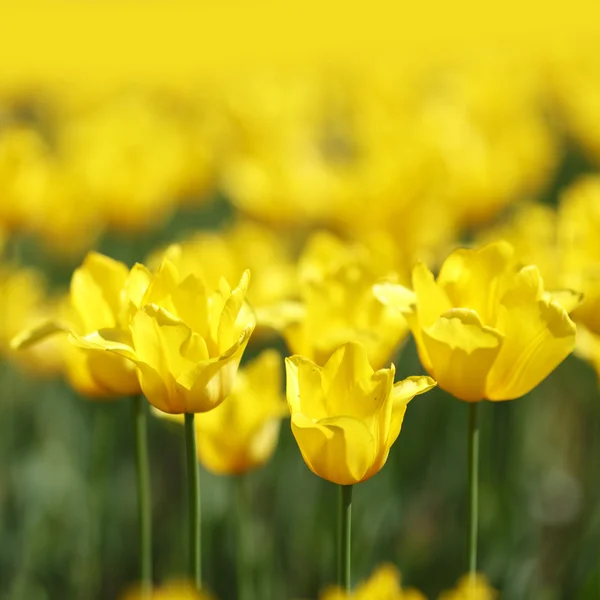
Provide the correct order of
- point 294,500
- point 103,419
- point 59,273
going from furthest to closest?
point 59,273 → point 294,500 → point 103,419

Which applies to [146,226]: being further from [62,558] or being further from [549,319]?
[549,319]

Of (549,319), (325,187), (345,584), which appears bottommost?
(345,584)

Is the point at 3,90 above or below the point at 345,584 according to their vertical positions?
above

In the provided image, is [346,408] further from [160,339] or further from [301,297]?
[301,297]

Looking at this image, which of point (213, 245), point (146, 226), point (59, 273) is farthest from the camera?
point (59, 273)

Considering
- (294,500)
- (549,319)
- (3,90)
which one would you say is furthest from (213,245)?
(3,90)

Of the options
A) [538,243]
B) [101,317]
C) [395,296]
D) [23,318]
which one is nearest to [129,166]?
[23,318]
